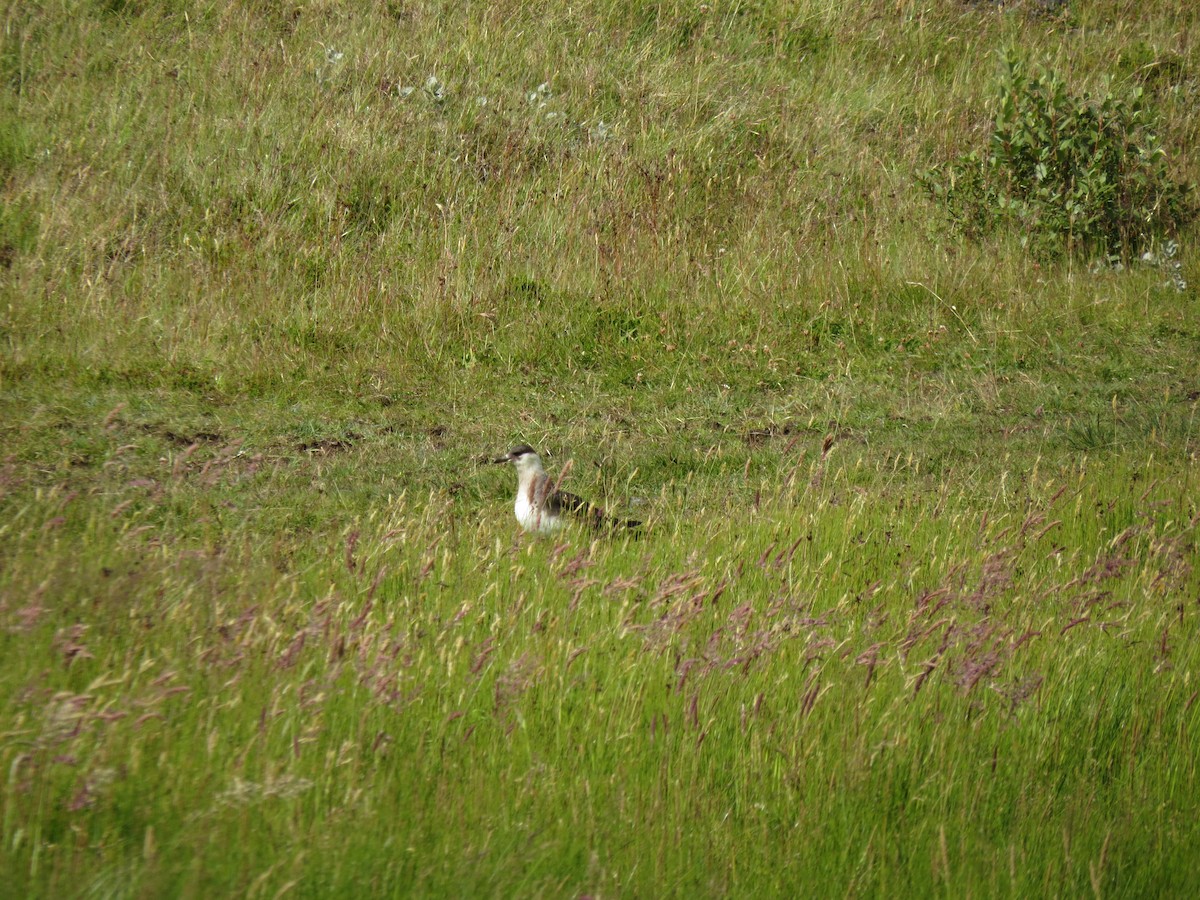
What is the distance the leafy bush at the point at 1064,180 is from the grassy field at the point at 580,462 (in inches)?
14.5

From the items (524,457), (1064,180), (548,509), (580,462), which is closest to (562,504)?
(548,509)

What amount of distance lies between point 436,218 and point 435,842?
28.8 feet

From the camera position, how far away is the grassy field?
349cm

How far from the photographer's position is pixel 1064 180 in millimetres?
12273

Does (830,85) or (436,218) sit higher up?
(830,85)

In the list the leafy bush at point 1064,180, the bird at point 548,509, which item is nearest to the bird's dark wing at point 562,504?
the bird at point 548,509

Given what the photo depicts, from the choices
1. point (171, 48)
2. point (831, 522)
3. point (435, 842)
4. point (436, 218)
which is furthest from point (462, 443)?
point (171, 48)

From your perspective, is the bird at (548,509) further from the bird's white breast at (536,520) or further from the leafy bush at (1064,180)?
the leafy bush at (1064,180)

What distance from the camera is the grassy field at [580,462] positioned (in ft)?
11.5

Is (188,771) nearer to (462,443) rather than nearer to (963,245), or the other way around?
(462,443)

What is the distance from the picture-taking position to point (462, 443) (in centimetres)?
828

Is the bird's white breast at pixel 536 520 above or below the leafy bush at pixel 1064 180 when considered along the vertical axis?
below

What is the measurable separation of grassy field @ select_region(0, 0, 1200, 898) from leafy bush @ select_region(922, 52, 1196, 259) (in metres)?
0.37

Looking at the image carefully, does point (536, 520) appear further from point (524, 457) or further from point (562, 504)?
point (524, 457)
